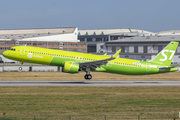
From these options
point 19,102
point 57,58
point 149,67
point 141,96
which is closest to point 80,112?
point 19,102

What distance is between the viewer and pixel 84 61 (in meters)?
44.5

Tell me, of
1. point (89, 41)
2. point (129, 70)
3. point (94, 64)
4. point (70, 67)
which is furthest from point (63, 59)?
point (89, 41)

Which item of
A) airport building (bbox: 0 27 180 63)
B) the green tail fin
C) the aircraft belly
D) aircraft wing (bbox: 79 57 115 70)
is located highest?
airport building (bbox: 0 27 180 63)

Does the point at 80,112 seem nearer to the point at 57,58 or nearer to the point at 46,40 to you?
the point at 57,58

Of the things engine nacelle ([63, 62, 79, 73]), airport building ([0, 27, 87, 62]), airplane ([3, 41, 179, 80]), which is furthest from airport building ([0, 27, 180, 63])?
engine nacelle ([63, 62, 79, 73])

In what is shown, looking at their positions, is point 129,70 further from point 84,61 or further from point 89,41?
point 89,41

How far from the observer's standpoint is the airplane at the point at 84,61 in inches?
1687

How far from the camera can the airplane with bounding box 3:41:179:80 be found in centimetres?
4284

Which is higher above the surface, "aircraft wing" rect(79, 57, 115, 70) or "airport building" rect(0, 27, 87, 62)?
"airport building" rect(0, 27, 87, 62)

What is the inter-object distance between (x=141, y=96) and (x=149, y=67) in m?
17.2

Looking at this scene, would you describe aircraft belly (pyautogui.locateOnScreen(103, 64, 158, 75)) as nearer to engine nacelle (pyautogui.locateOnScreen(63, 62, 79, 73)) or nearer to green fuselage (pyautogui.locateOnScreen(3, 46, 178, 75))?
green fuselage (pyautogui.locateOnScreen(3, 46, 178, 75))

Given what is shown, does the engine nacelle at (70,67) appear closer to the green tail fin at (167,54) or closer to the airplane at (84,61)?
the airplane at (84,61)

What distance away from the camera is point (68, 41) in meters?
138

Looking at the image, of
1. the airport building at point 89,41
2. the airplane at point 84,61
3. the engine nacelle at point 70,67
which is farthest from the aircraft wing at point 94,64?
the airport building at point 89,41
